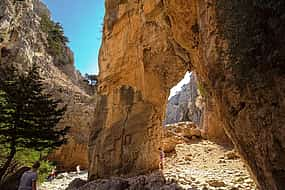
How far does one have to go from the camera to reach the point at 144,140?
1069 centimetres

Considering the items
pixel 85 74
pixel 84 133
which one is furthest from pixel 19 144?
pixel 85 74

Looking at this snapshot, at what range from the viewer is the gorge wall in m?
3.92

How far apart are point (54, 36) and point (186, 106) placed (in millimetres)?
20669

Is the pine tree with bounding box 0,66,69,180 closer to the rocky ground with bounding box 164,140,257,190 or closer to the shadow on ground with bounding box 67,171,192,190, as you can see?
the shadow on ground with bounding box 67,171,192,190

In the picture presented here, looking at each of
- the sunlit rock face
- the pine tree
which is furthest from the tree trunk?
the sunlit rock face

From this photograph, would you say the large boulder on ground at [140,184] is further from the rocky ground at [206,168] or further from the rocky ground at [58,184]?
the rocky ground at [58,184]

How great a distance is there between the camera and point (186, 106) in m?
41.9

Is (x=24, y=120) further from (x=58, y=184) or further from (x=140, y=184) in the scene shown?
(x=140, y=184)

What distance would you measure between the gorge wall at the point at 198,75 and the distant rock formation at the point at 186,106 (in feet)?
59.8

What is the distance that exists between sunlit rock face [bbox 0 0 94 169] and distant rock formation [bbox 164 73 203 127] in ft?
38.9

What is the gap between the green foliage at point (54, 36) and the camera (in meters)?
35.6

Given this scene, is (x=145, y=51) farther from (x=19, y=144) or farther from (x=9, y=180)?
(x=9, y=180)

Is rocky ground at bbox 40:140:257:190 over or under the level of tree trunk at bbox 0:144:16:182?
under

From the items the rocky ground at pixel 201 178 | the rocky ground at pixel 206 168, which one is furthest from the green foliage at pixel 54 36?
the rocky ground at pixel 201 178
